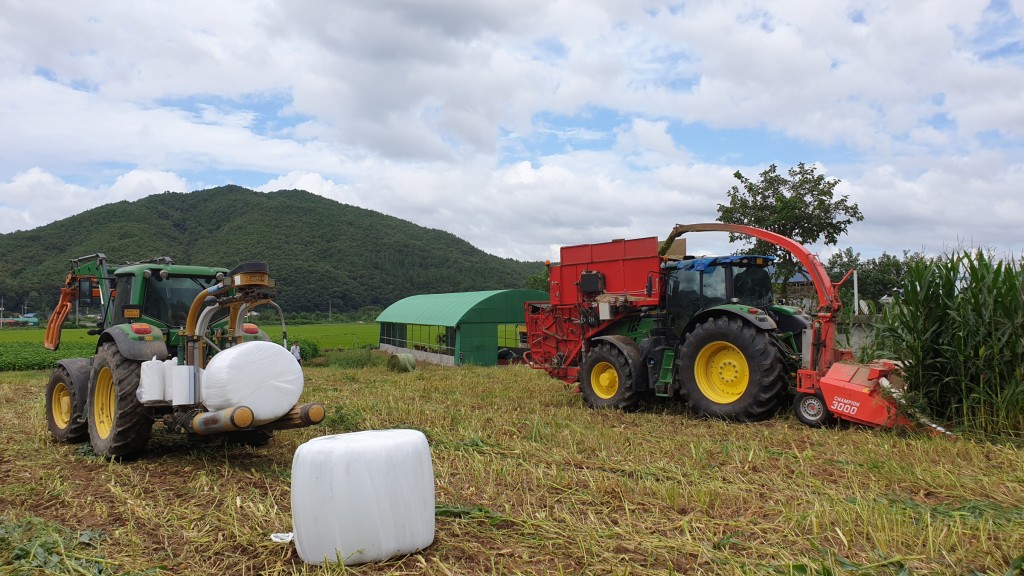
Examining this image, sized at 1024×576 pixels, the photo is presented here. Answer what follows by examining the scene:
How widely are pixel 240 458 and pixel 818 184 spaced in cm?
1662

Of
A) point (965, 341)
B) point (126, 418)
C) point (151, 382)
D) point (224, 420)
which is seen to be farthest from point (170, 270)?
point (965, 341)

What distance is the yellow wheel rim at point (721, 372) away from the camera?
26.9 ft

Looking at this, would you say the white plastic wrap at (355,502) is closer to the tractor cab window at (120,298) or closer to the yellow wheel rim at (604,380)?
the tractor cab window at (120,298)

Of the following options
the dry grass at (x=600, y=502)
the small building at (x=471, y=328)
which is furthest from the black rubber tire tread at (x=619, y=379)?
the small building at (x=471, y=328)

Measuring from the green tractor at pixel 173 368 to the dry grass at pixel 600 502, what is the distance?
0.37 metres

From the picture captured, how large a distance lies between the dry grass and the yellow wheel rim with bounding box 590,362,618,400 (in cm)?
170

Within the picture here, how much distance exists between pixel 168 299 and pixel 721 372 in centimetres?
654

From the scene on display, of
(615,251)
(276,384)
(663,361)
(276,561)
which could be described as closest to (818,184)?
(615,251)

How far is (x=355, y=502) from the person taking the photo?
136 inches

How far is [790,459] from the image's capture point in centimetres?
577

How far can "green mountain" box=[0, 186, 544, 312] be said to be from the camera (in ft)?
192

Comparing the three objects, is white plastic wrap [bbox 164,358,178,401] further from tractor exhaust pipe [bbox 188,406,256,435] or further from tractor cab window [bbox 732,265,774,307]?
tractor cab window [bbox 732,265,774,307]

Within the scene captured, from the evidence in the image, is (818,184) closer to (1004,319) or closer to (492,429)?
(1004,319)

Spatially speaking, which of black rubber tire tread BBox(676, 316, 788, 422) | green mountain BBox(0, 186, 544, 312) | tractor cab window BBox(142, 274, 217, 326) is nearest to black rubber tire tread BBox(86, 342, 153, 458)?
tractor cab window BBox(142, 274, 217, 326)
